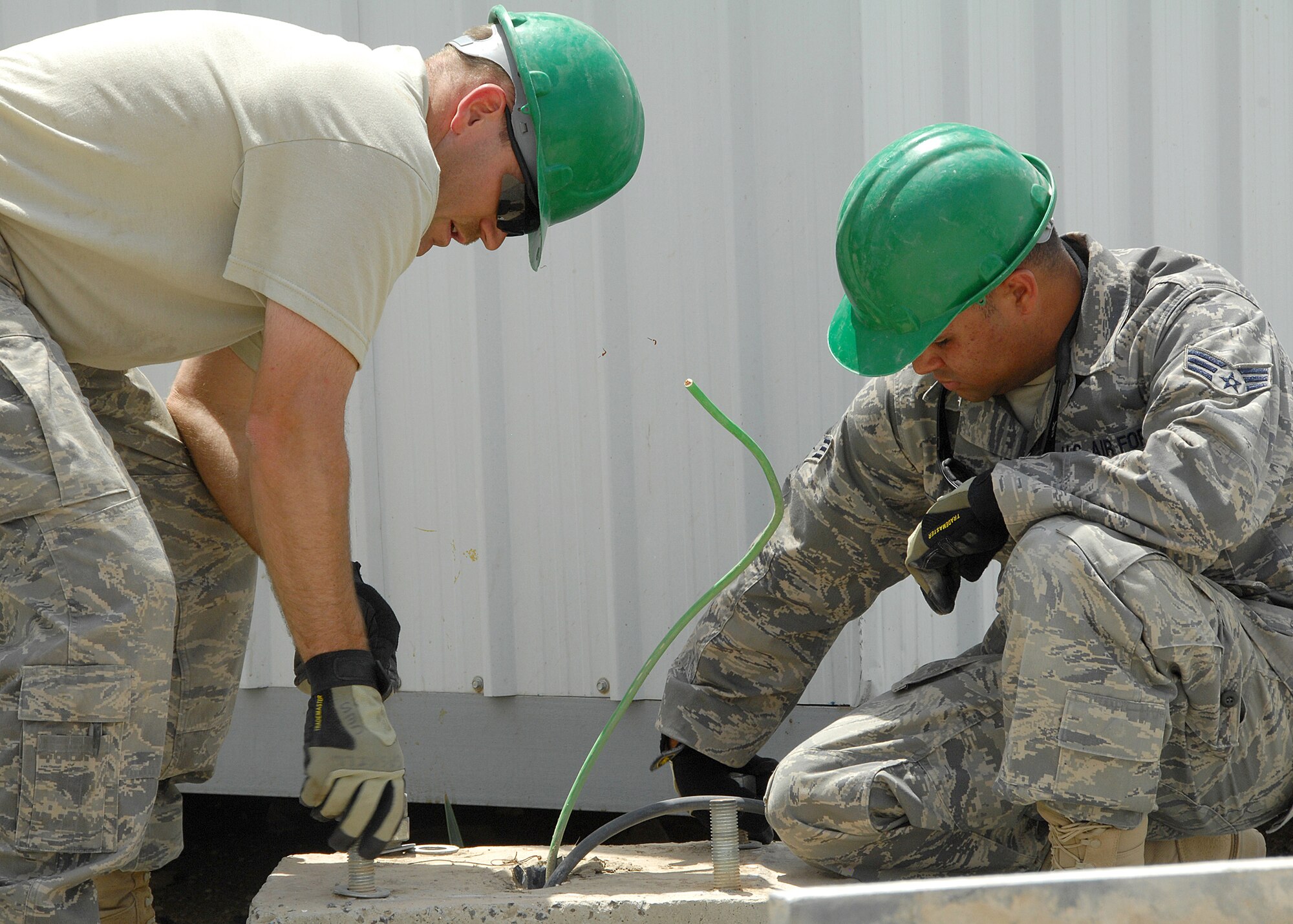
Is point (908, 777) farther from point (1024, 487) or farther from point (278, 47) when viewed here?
point (278, 47)

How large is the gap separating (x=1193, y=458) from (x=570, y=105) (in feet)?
4.22

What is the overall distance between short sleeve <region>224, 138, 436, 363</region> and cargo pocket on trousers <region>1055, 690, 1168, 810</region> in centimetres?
134

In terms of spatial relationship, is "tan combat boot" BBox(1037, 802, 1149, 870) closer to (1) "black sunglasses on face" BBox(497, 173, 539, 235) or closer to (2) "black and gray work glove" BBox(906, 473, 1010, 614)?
Answer: (2) "black and gray work glove" BBox(906, 473, 1010, 614)

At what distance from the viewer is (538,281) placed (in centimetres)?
322

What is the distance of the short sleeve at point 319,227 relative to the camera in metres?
1.92

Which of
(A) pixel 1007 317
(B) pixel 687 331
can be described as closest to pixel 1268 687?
(A) pixel 1007 317

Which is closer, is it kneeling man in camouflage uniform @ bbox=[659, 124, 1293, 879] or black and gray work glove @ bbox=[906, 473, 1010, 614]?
kneeling man in camouflage uniform @ bbox=[659, 124, 1293, 879]

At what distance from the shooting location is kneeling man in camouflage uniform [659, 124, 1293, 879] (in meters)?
2.04

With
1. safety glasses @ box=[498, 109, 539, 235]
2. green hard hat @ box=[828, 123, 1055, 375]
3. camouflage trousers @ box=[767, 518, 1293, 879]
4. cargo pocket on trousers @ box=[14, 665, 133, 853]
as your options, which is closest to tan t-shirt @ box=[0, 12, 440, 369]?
safety glasses @ box=[498, 109, 539, 235]

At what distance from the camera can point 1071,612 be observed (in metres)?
2.04

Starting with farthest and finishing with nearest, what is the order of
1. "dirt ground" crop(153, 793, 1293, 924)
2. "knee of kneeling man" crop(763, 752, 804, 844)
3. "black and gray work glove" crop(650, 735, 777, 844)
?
"dirt ground" crop(153, 793, 1293, 924) < "black and gray work glove" crop(650, 735, 777, 844) < "knee of kneeling man" crop(763, 752, 804, 844)

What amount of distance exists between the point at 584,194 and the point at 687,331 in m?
0.77

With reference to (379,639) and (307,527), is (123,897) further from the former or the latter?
(307,527)

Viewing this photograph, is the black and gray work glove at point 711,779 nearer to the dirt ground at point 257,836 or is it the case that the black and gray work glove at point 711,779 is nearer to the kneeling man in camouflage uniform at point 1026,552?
the kneeling man in camouflage uniform at point 1026,552
